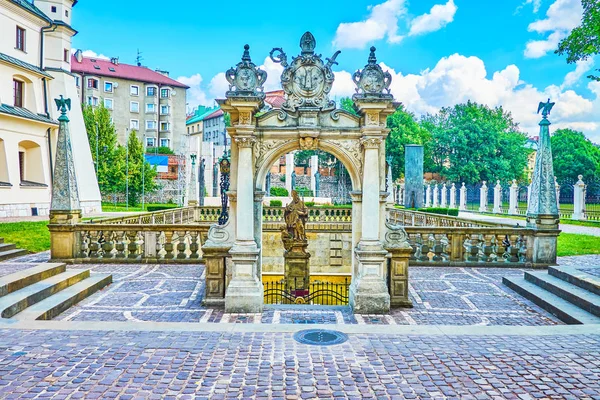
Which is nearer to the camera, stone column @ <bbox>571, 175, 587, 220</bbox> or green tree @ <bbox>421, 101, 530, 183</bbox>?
stone column @ <bbox>571, 175, 587, 220</bbox>

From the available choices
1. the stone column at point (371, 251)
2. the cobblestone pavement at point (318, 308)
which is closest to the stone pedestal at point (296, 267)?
the cobblestone pavement at point (318, 308)

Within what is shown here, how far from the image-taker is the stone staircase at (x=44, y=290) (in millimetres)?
7875

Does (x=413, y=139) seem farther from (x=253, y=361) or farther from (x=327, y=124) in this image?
(x=253, y=361)

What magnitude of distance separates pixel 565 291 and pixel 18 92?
102 feet

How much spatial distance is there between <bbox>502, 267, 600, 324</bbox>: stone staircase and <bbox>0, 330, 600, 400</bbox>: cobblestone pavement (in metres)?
1.53

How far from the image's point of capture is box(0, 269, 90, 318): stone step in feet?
25.4

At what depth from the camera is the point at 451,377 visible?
5309 millimetres

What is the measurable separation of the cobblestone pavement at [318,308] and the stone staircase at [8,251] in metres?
5.19

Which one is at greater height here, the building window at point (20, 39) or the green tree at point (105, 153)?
the building window at point (20, 39)

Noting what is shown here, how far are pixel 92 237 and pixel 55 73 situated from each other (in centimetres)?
2183

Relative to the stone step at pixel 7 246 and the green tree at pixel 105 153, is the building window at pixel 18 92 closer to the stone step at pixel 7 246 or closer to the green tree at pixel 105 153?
the stone step at pixel 7 246

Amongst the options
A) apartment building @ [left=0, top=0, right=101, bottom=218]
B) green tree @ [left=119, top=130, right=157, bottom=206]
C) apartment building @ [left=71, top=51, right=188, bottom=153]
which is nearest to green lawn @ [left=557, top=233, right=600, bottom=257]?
apartment building @ [left=0, top=0, right=101, bottom=218]

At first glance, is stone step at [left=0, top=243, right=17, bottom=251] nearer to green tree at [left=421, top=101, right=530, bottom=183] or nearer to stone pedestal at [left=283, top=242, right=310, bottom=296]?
stone pedestal at [left=283, top=242, right=310, bottom=296]

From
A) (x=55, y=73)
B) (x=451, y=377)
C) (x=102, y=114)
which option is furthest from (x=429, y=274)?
(x=102, y=114)
